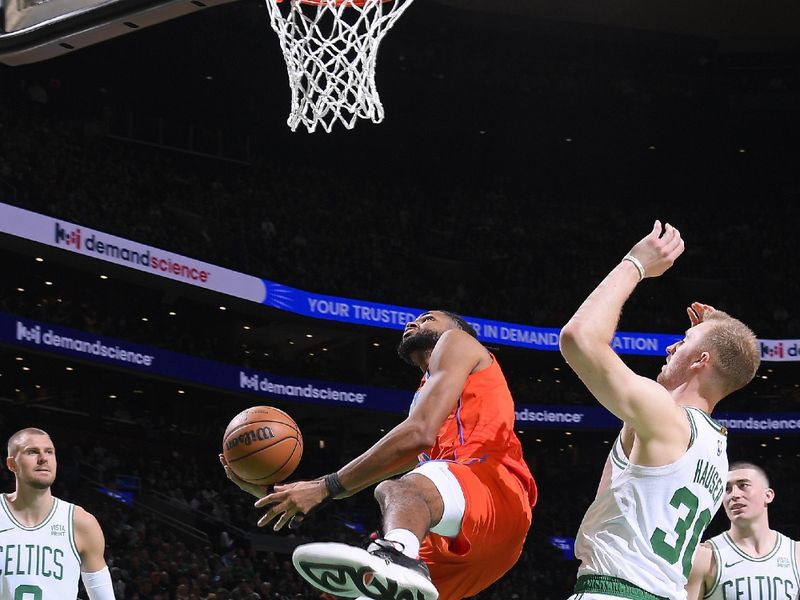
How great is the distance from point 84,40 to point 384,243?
19.8 metres

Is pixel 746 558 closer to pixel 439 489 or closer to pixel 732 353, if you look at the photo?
pixel 439 489

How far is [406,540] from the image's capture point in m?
3.36

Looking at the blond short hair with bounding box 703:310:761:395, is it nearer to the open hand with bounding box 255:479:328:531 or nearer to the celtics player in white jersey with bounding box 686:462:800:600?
the open hand with bounding box 255:479:328:531

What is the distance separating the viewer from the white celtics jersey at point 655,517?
302 cm

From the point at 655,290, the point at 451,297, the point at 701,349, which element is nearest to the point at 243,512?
the point at 451,297

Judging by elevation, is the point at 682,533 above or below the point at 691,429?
below

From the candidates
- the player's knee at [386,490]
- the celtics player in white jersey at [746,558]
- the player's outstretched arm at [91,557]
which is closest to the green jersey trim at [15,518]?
the player's outstretched arm at [91,557]

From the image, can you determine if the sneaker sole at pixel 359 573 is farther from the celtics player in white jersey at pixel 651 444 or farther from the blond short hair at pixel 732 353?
the blond short hair at pixel 732 353

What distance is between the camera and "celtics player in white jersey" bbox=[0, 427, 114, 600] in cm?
573

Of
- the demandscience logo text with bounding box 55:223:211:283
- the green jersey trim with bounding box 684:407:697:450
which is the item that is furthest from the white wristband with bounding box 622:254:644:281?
the demandscience logo text with bounding box 55:223:211:283

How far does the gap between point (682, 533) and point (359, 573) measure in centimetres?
91

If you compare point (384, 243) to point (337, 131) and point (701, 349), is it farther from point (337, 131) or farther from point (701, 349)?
point (701, 349)

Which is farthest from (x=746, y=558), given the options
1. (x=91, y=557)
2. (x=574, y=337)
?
(x=91, y=557)

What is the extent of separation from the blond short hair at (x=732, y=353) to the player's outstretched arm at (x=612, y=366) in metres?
0.25
